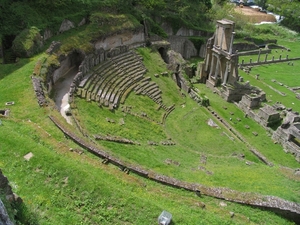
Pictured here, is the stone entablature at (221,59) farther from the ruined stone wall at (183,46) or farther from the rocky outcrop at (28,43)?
the rocky outcrop at (28,43)

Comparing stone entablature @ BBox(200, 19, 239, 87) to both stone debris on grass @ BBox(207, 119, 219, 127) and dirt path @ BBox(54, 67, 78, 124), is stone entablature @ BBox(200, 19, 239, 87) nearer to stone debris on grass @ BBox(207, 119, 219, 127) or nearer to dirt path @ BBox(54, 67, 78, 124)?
stone debris on grass @ BBox(207, 119, 219, 127)

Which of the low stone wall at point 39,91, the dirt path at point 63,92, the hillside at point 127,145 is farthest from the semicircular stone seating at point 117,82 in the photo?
the low stone wall at point 39,91

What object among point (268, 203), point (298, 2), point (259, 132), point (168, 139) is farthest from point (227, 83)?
point (298, 2)

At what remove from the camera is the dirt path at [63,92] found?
82.3ft

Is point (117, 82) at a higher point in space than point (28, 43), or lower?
lower

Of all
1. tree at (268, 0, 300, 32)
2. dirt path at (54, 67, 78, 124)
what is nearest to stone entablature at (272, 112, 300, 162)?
dirt path at (54, 67, 78, 124)

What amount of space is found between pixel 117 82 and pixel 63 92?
6.54 meters

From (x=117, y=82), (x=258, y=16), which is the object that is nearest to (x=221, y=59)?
(x=117, y=82)

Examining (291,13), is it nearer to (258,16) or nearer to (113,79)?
(258,16)

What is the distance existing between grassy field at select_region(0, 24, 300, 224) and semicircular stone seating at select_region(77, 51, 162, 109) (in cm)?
121

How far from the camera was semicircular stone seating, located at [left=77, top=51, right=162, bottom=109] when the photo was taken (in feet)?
95.2

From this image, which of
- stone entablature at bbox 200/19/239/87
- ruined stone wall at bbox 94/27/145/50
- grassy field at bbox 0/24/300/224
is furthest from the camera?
ruined stone wall at bbox 94/27/145/50

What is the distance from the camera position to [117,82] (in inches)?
1297

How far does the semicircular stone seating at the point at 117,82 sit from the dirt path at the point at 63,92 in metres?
1.41
